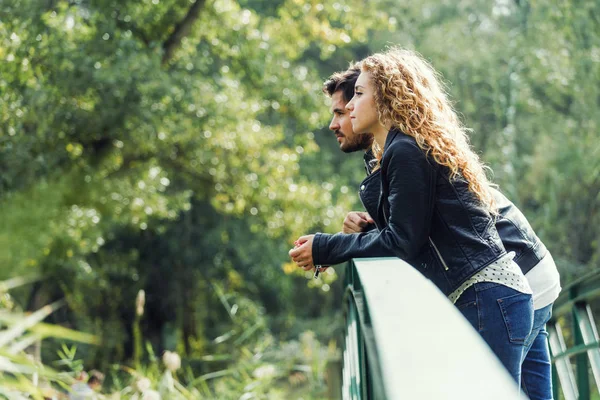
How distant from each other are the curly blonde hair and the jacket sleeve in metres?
0.05

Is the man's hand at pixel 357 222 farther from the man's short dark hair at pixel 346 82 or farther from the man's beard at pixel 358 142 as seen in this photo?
the man's short dark hair at pixel 346 82

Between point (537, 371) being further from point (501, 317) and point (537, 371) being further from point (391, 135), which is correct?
point (391, 135)

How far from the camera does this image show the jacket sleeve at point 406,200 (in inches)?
85.7

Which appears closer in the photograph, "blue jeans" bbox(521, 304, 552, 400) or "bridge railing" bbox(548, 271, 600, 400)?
"blue jeans" bbox(521, 304, 552, 400)

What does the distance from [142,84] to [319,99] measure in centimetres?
307

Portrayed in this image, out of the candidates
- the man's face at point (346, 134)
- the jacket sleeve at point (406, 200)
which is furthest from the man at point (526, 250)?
the jacket sleeve at point (406, 200)

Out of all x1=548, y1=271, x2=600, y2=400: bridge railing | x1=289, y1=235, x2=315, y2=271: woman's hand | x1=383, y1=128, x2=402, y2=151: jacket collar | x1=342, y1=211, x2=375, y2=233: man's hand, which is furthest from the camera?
x1=548, y1=271, x2=600, y2=400: bridge railing

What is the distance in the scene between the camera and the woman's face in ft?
8.01

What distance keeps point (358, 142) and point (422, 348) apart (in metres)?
1.78

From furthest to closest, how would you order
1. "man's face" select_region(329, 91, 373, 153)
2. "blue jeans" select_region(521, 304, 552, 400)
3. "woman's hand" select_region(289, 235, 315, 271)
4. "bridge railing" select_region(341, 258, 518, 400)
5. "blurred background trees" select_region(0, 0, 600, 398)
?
"blurred background trees" select_region(0, 0, 600, 398)
"man's face" select_region(329, 91, 373, 153)
"blue jeans" select_region(521, 304, 552, 400)
"woman's hand" select_region(289, 235, 315, 271)
"bridge railing" select_region(341, 258, 518, 400)

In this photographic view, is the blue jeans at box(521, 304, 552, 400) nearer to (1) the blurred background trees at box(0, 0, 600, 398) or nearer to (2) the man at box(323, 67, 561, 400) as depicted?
(2) the man at box(323, 67, 561, 400)

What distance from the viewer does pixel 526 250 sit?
238cm

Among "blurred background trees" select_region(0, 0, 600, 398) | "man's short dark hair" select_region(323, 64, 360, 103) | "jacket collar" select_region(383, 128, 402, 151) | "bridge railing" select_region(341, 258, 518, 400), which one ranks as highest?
"blurred background trees" select_region(0, 0, 600, 398)

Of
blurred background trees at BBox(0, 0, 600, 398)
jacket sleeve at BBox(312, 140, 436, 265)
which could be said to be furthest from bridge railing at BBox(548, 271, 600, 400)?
blurred background trees at BBox(0, 0, 600, 398)
